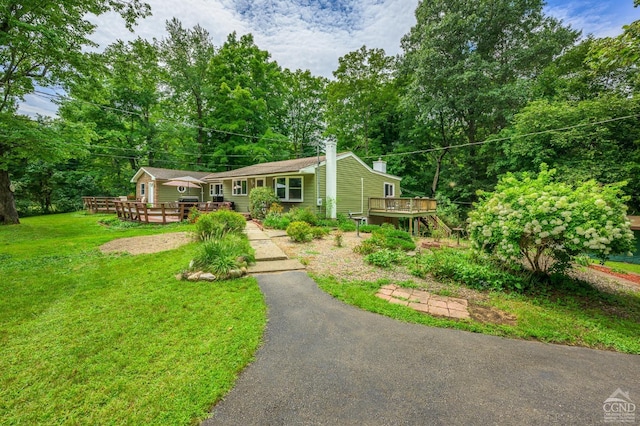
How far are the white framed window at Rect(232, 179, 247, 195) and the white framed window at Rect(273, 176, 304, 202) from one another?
3.23 m

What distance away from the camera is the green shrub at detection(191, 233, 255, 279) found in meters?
5.24

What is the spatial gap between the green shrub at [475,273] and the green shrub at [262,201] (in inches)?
371

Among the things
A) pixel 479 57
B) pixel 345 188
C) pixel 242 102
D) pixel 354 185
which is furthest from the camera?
pixel 242 102

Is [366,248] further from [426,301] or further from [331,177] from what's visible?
[331,177]

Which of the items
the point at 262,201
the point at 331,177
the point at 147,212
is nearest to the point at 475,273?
the point at 331,177

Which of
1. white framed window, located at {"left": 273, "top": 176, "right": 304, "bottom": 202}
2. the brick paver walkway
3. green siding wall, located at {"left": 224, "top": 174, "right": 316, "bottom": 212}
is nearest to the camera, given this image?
the brick paver walkway

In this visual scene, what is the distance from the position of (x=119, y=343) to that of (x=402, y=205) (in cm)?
1413

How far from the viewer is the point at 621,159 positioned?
12.7m

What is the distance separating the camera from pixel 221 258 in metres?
5.52

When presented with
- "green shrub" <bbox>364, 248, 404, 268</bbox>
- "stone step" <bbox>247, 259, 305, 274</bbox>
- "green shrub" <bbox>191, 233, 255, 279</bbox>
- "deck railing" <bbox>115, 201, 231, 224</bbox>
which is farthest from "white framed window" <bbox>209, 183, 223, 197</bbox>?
"green shrub" <bbox>364, 248, 404, 268</bbox>

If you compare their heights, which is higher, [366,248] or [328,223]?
[328,223]

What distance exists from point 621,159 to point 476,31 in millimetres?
12682

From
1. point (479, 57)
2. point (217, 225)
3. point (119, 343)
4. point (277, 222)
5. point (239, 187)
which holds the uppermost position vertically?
point (479, 57)

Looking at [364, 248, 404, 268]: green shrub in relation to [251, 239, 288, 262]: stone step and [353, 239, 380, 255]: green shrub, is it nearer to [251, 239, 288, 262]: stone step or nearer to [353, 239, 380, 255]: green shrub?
[353, 239, 380, 255]: green shrub
